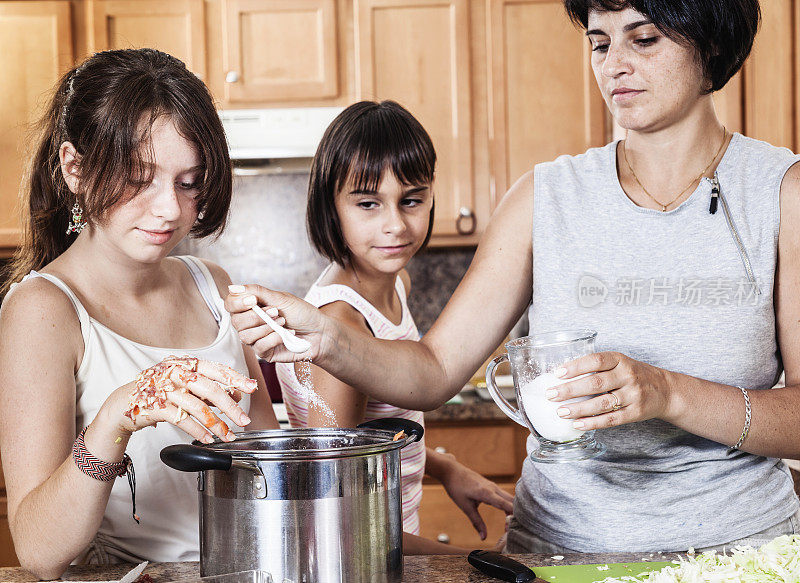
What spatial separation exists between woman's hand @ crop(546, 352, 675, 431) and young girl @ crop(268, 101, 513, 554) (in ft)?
1.96

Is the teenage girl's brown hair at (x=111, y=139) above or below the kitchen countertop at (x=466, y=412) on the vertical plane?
above

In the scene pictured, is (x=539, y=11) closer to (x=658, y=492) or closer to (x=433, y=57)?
(x=433, y=57)

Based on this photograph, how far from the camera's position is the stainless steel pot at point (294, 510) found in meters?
0.85

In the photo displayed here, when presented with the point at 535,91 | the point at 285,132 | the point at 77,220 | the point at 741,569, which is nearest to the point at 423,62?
the point at 535,91

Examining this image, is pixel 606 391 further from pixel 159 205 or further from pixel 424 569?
pixel 159 205

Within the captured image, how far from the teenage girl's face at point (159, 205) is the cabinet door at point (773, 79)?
2049 millimetres

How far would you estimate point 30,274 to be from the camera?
124 centimetres

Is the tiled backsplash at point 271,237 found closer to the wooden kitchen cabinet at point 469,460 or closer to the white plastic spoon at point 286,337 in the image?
the wooden kitchen cabinet at point 469,460

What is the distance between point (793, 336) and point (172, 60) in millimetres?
1042

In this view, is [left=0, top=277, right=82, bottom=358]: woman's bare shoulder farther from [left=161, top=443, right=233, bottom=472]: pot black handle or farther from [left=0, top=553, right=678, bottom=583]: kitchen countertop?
[left=161, top=443, right=233, bottom=472]: pot black handle

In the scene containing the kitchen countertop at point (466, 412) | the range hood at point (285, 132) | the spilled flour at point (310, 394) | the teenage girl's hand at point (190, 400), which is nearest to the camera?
the teenage girl's hand at point (190, 400)

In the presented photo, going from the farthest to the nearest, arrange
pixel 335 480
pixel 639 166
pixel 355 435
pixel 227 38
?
pixel 227 38 → pixel 639 166 → pixel 355 435 → pixel 335 480

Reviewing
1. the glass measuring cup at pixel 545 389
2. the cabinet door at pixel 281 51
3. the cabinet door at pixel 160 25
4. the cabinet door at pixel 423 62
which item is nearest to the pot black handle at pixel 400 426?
the glass measuring cup at pixel 545 389

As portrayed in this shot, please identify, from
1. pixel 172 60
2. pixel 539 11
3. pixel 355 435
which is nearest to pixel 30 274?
pixel 172 60
